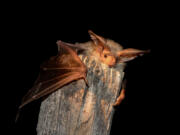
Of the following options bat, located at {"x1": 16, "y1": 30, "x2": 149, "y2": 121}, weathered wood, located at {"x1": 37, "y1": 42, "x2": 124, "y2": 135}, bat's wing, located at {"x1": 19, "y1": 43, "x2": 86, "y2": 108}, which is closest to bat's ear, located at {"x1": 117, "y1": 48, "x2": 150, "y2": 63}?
bat, located at {"x1": 16, "y1": 30, "x2": 149, "y2": 121}

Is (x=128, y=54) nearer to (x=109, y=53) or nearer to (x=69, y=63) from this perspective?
(x=109, y=53)

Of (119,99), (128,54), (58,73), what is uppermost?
(128,54)

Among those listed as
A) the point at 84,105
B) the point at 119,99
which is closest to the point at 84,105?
the point at 84,105

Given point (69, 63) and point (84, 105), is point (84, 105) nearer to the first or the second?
point (84, 105)

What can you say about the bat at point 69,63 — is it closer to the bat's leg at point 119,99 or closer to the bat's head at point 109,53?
the bat's head at point 109,53

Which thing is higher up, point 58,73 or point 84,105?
point 58,73

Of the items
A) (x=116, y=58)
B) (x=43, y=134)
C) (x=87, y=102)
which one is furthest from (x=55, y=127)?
(x=116, y=58)

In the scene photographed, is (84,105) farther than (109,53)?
No

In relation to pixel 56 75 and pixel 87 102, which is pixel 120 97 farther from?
pixel 56 75

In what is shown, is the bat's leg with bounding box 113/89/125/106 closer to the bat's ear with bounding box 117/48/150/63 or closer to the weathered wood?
the weathered wood
